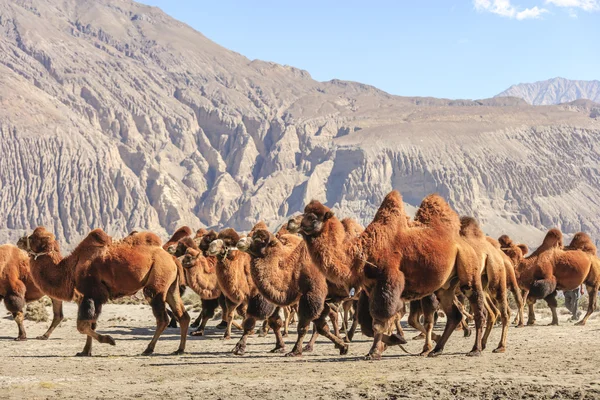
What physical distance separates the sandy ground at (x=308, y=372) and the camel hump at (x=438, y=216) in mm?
1874

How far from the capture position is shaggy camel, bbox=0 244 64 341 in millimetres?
16938

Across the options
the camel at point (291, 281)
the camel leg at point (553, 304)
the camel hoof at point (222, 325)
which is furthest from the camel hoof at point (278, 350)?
the camel leg at point (553, 304)

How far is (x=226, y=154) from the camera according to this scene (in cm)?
16400

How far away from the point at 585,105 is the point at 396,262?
619 feet

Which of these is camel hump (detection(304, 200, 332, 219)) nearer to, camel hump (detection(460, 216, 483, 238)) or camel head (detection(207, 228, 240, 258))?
camel head (detection(207, 228, 240, 258))

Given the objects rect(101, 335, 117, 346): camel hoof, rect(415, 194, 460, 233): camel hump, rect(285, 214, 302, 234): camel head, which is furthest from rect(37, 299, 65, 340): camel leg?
rect(415, 194, 460, 233): camel hump

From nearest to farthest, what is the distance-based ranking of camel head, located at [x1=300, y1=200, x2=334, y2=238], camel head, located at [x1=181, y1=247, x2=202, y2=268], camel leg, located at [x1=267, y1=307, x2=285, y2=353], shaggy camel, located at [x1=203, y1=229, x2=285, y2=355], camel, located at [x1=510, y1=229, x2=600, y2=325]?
camel head, located at [x1=300, y1=200, x2=334, y2=238], shaggy camel, located at [x1=203, y1=229, x2=285, y2=355], camel leg, located at [x1=267, y1=307, x2=285, y2=353], camel head, located at [x1=181, y1=247, x2=202, y2=268], camel, located at [x1=510, y1=229, x2=600, y2=325]

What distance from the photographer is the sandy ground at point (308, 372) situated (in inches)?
355

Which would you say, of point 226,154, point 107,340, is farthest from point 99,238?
point 226,154

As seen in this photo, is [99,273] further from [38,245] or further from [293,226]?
[293,226]

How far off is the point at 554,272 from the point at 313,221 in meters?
9.67

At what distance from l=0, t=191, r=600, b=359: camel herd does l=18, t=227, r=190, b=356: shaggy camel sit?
0.6 inches

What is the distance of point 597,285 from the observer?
2028 cm

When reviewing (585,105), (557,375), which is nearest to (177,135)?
(585,105)
